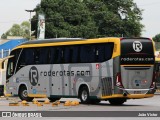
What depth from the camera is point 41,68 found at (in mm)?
30781

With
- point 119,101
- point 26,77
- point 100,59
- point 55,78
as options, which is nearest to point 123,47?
point 100,59

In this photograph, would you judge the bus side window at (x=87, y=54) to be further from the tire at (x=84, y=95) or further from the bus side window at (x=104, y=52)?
the tire at (x=84, y=95)

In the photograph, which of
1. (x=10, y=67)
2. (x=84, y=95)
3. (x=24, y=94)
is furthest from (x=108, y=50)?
(x=10, y=67)

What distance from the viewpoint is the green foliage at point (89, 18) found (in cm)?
8275

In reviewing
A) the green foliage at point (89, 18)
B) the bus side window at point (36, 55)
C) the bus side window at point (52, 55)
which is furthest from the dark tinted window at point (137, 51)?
the green foliage at point (89, 18)

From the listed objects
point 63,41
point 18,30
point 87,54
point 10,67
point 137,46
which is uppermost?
point 18,30

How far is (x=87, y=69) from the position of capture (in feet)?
91.0

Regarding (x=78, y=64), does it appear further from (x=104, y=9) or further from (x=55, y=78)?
(x=104, y=9)

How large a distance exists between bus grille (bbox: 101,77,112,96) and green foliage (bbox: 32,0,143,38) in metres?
53.8

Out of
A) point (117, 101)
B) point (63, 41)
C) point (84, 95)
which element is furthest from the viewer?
point (63, 41)

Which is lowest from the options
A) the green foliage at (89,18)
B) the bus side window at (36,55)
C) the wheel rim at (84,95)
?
the wheel rim at (84,95)

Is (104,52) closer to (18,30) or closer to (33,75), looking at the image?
A: (33,75)

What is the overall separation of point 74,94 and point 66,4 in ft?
188

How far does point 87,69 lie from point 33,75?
4633 mm
